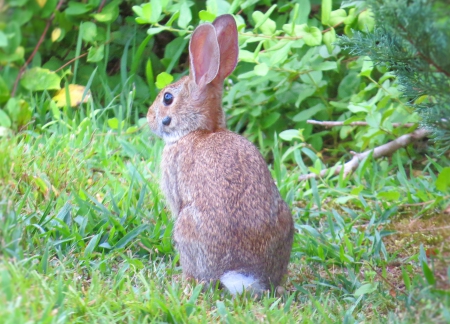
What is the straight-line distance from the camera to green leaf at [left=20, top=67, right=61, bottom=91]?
589 cm

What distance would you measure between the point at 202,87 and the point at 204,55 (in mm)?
191

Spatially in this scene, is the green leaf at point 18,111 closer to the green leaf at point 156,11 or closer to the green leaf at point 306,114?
the green leaf at point 156,11

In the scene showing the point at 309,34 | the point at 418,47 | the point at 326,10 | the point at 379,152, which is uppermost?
the point at 418,47

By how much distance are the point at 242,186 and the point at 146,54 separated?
290cm

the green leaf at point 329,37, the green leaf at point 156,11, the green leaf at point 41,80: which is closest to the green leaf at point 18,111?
the green leaf at point 41,80

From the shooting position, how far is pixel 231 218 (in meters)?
3.81

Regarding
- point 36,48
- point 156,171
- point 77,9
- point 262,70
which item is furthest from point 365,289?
point 36,48

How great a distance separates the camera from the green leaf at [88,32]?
6004mm

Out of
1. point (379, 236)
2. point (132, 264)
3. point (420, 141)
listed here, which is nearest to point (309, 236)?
point (379, 236)

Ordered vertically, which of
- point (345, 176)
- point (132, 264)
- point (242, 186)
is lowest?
point (345, 176)

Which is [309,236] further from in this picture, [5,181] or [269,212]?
[5,181]

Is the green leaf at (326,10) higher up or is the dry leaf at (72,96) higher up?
the green leaf at (326,10)

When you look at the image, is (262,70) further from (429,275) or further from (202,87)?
(429,275)

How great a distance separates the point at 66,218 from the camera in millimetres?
4250
